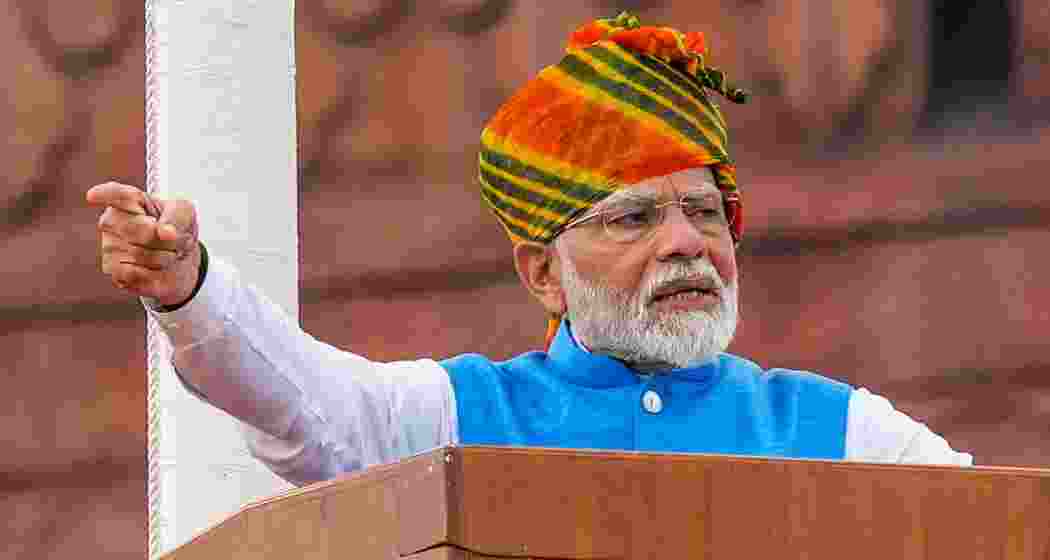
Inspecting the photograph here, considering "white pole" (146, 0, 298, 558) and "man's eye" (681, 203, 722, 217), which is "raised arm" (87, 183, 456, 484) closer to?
"man's eye" (681, 203, 722, 217)

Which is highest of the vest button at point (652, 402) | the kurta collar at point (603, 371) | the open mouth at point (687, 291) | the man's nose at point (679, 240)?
the man's nose at point (679, 240)

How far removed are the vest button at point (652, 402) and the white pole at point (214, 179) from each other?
0.97 metres

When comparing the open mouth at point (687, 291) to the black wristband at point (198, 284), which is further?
the open mouth at point (687, 291)

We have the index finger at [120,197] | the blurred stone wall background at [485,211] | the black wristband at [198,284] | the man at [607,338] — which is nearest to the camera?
the index finger at [120,197]

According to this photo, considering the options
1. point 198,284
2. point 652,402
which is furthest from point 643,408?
point 198,284

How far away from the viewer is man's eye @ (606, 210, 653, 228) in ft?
11.2

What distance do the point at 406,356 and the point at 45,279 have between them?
3.69 ft

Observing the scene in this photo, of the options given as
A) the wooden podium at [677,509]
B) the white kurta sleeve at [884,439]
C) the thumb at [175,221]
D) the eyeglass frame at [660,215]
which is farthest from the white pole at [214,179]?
the wooden podium at [677,509]

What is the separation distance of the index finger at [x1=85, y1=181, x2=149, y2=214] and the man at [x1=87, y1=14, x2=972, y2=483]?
0.29 meters

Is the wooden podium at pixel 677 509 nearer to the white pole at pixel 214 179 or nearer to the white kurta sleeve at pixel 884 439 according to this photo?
the white kurta sleeve at pixel 884 439

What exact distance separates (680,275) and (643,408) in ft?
0.58

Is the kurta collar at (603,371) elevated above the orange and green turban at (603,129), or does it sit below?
below

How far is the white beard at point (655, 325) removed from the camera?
336 centimetres

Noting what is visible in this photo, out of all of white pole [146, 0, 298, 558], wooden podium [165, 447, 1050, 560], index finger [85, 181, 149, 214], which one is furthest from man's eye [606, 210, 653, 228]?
wooden podium [165, 447, 1050, 560]
